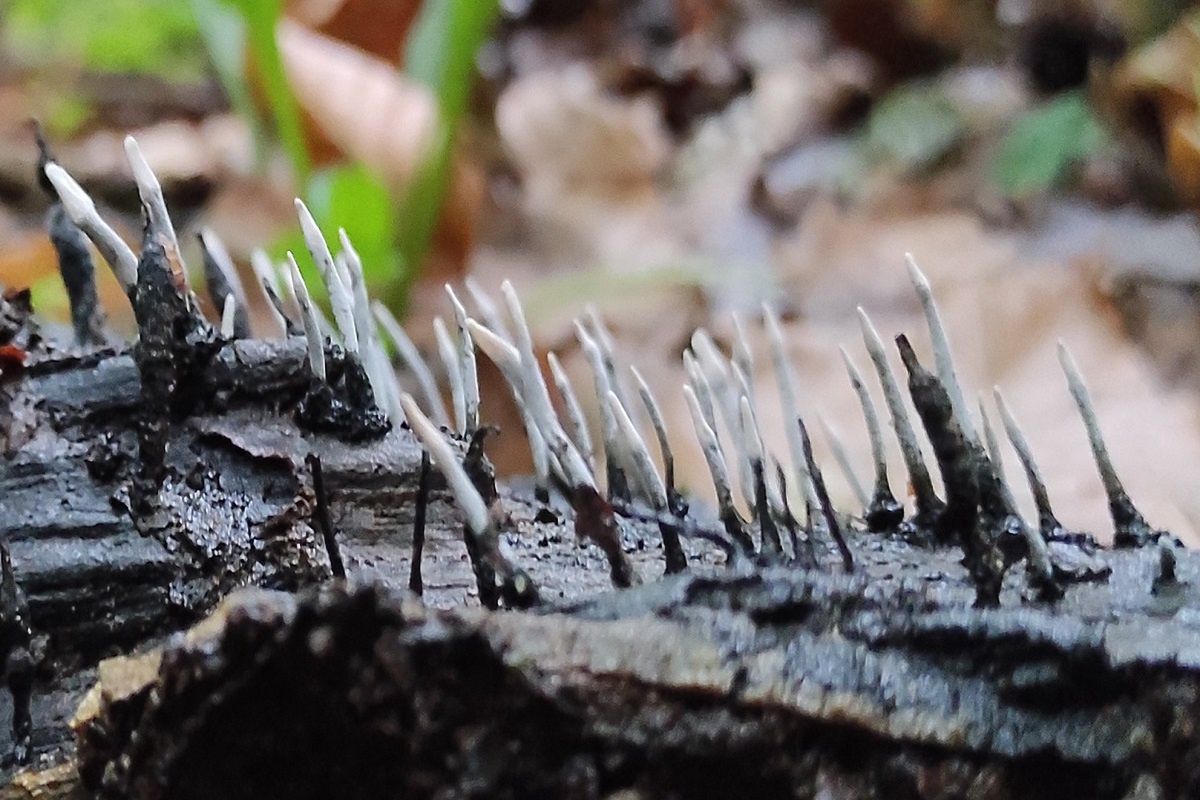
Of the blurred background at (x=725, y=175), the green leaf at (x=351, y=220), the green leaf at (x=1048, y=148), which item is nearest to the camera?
the blurred background at (x=725, y=175)

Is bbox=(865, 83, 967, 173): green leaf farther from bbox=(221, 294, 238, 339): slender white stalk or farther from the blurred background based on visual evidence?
bbox=(221, 294, 238, 339): slender white stalk

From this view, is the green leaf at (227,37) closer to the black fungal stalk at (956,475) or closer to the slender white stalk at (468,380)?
the slender white stalk at (468,380)

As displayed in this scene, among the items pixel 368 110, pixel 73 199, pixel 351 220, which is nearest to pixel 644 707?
pixel 73 199

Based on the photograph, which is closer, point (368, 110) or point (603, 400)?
point (603, 400)

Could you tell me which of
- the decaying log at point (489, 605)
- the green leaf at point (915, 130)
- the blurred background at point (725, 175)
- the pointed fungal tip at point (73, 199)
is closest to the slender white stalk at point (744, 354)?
the decaying log at point (489, 605)

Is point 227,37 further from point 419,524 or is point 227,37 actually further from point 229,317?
point 419,524

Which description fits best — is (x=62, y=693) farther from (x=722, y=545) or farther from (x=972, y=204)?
(x=972, y=204)
